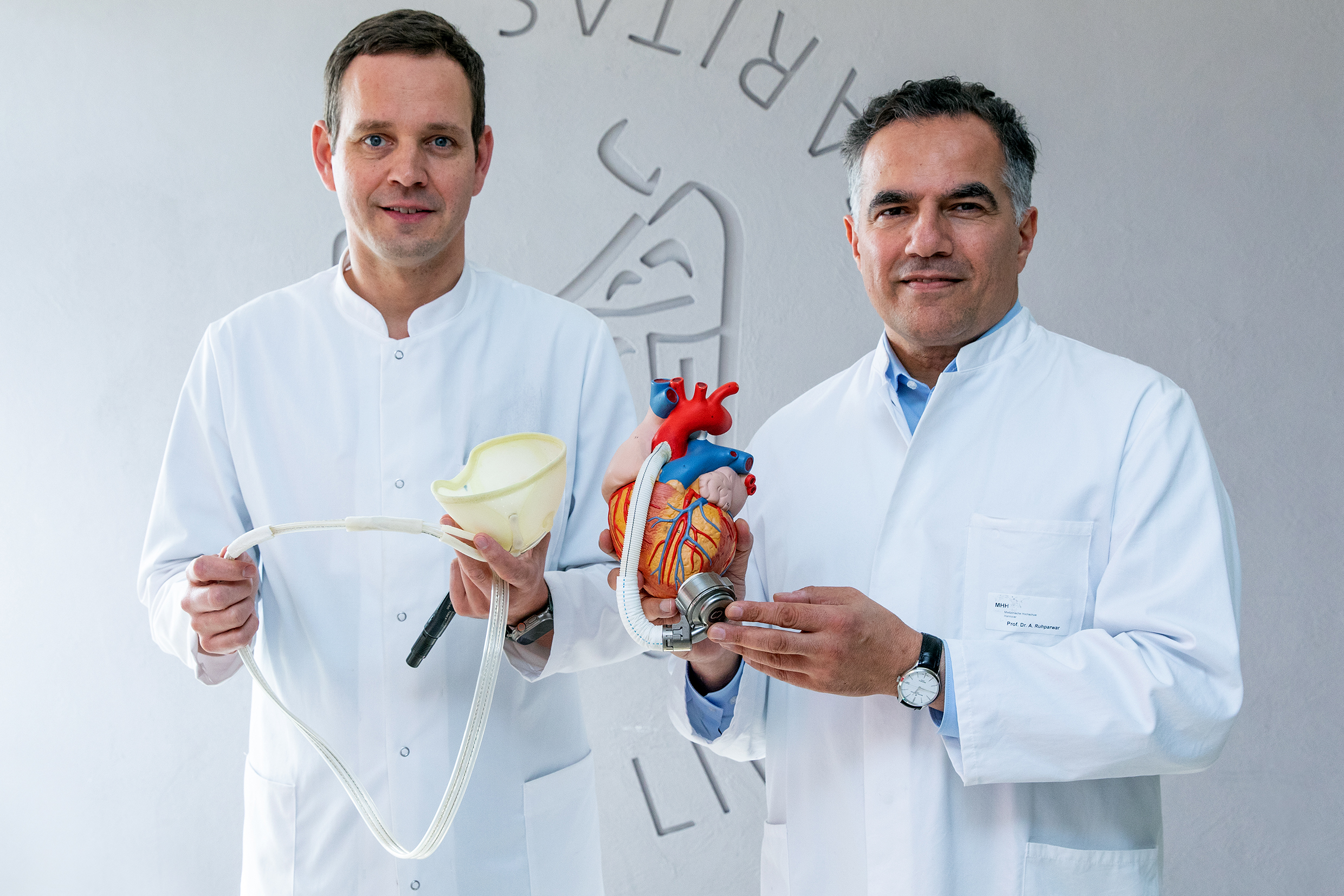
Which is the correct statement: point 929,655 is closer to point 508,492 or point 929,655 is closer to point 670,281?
point 508,492

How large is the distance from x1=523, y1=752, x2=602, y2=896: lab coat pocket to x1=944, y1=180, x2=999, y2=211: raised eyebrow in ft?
3.36

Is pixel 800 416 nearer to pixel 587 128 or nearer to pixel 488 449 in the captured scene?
pixel 488 449

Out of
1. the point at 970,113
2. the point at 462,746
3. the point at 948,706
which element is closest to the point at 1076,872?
the point at 948,706

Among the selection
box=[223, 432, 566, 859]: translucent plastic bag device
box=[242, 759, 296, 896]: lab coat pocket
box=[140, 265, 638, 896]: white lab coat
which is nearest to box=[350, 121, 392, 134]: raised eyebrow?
box=[140, 265, 638, 896]: white lab coat

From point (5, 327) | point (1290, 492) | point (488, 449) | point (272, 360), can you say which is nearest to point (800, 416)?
point (488, 449)

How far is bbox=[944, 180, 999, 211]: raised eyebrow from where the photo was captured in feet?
4.45

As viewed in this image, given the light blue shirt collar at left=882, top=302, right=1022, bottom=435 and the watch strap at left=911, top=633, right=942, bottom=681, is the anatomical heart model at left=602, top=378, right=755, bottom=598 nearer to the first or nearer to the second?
A: the watch strap at left=911, top=633, right=942, bottom=681

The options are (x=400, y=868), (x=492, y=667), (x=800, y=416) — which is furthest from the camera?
(x=800, y=416)

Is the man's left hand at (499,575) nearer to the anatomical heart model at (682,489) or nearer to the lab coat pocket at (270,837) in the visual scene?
the anatomical heart model at (682,489)

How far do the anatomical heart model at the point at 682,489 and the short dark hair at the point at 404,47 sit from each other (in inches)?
25.3

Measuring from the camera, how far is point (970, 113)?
1.38 metres

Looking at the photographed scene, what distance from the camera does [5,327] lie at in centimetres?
255

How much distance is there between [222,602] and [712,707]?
675 mm

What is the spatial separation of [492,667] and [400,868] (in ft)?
1.30
